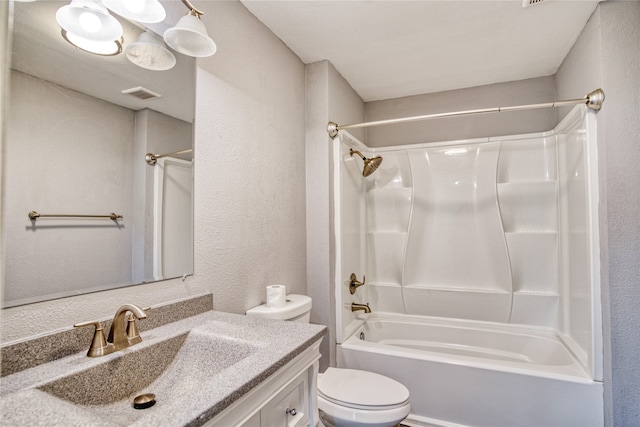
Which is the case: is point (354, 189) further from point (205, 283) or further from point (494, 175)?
point (205, 283)

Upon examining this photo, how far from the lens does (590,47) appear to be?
5.85ft

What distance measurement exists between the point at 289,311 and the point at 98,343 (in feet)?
2.96

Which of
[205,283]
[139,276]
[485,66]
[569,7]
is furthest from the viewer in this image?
[485,66]

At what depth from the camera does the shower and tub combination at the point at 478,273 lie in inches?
68.6

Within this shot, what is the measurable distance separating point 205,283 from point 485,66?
8.13ft

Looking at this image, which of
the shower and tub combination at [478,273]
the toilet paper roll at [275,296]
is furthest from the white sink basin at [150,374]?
the shower and tub combination at [478,273]

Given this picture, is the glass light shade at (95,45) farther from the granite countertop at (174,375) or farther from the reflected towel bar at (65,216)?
the granite countertop at (174,375)

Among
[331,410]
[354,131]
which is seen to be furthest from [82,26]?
[354,131]

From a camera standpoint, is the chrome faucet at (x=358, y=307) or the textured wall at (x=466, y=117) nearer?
the chrome faucet at (x=358, y=307)

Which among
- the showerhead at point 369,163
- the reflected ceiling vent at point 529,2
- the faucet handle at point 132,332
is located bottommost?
the faucet handle at point 132,332

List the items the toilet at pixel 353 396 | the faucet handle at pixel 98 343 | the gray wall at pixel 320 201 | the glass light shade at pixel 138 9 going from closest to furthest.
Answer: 1. the faucet handle at pixel 98 343
2. the glass light shade at pixel 138 9
3. the toilet at pixel 353 396
4. the gray wall at pixel 320 201

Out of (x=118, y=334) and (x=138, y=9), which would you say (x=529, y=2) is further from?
(x=118, y=334)

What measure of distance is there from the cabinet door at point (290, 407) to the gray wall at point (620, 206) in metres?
1.57

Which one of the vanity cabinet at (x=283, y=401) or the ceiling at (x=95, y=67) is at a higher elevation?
the ceiling at (x=95, y=67)
